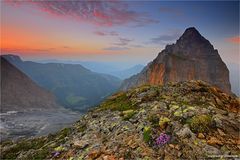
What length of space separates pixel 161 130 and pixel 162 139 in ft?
3.33

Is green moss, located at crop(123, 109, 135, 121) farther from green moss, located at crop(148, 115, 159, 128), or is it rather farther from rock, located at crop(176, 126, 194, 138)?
rock, located at crop(176, 126, 194, 138)

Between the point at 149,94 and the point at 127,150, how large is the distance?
851cm

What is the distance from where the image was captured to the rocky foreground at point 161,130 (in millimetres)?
14125

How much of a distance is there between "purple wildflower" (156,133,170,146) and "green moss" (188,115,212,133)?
164cm

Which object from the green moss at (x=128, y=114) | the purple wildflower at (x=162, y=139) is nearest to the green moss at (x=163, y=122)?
the purple wildflower at (x=162, y=139)

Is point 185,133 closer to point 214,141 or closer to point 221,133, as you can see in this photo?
point 214,141

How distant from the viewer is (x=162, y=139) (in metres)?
14.8

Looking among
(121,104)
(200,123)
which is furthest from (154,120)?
(121,104)

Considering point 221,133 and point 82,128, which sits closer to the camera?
point 221,133

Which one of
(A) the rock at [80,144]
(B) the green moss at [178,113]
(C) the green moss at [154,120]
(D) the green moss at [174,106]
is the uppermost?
(D) the green moss at [174,106]

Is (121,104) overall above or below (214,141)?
above

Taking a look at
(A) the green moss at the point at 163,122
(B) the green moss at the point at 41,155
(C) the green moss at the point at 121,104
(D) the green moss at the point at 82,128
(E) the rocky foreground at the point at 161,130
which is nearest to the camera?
(E) the rocky foreground at the point at 161,130

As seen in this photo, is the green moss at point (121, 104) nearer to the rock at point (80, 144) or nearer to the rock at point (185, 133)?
the rock at point (80, 144)

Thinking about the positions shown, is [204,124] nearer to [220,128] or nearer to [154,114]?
[220,128]
